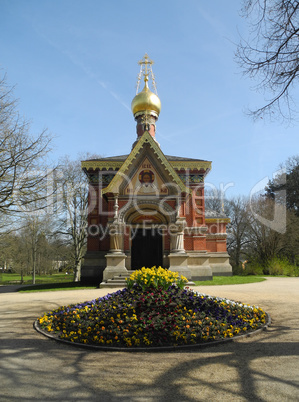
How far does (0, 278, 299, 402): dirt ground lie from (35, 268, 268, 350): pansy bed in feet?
1.08

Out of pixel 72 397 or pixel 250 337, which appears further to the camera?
pixel 250 337

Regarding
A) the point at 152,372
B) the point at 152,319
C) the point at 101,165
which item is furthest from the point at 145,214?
the point at 152,372

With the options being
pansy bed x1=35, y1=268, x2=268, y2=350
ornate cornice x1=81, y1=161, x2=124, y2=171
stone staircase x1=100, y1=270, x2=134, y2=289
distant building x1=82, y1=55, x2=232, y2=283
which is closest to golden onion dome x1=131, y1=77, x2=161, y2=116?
distant building x1=82, y1=55, x2=232, y2=283

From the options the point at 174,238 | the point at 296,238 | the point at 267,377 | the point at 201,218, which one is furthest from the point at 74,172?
the point at 267,377

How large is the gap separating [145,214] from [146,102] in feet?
35.6

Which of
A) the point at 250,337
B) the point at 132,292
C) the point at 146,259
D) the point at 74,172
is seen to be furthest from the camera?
the point at 74,172

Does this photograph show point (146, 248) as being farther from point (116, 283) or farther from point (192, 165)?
point (192, 165)

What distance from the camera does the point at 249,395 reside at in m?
3.67

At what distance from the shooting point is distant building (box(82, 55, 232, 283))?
17500 mm

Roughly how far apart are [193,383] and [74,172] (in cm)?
2814

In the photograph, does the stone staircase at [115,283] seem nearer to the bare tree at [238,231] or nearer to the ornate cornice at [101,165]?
the ornate cornice at [101,165]

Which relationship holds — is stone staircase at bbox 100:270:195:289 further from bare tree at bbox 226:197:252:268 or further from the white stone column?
bare tree at bbox 226:197:252:268

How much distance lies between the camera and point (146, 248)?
1920 cm

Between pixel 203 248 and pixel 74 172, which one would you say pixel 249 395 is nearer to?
pixel 203 248
